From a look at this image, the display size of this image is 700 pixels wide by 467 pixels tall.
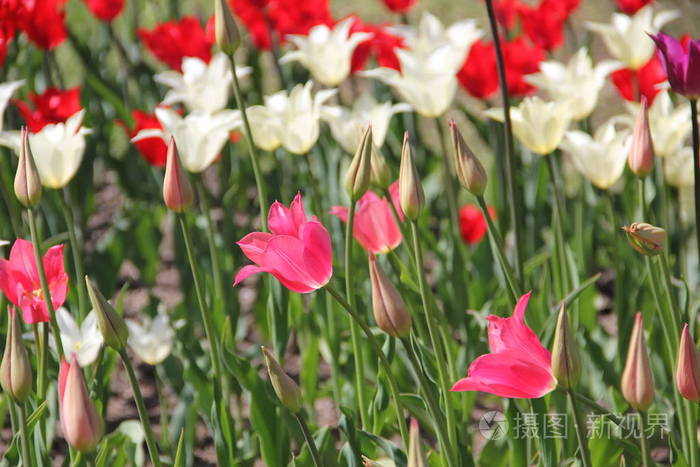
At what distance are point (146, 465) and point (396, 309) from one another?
119 cm

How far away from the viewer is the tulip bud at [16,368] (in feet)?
4.32

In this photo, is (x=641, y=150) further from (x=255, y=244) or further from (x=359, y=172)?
(x=255, y=244)

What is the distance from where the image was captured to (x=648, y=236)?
1336 mm

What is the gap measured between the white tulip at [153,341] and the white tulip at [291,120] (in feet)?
1.47

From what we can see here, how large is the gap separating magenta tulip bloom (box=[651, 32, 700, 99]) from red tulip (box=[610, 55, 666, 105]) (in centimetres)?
97

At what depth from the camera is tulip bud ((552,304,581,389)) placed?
1097 millimetres

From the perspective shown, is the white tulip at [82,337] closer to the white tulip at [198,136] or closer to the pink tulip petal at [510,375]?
the white tulip at [198,136]

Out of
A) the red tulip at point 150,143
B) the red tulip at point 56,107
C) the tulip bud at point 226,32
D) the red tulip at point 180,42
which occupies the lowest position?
the red tulip at point 150,143

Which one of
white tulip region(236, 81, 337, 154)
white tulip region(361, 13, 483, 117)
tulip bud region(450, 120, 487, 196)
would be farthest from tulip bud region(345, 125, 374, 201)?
white tulip region(361, 13, 483, 117)

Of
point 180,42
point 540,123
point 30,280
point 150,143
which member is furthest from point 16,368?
point 180,42

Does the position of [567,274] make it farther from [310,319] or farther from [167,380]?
[167,380]

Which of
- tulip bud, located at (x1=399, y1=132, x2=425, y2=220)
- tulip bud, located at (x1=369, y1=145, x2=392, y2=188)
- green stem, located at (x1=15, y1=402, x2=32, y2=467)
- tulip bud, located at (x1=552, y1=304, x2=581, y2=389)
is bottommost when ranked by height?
green stem, located at (x1=15, y1=402, x2=32, y2=467)

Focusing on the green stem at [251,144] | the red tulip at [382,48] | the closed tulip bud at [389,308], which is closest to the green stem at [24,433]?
the closed tulip bud at [389,308]

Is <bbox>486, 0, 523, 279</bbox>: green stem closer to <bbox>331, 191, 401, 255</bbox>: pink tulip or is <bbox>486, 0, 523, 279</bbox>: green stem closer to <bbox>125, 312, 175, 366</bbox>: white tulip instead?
<bbox>331, 191, 401, 255</bbox>: pink tulip
